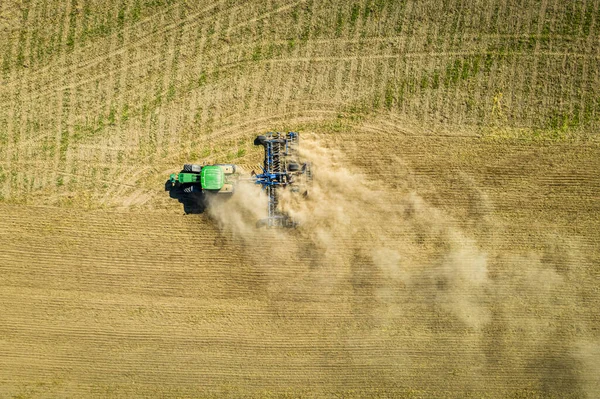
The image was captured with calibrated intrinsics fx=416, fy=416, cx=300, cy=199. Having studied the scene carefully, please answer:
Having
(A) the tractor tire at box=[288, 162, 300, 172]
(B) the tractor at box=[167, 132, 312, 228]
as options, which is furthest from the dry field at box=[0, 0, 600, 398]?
(A) the tractor tire at box=[288, 162, 300, 172]

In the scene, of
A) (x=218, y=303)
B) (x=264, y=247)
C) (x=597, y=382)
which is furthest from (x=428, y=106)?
(x=597, y=382)

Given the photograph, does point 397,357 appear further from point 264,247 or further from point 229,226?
point 229,226

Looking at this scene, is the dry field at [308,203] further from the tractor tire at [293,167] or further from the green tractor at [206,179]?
the tractor tire at [293,167]

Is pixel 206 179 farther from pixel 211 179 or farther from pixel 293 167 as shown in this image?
pixel 293 167

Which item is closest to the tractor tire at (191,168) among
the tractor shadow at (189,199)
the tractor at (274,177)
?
the tractor at (274,177)

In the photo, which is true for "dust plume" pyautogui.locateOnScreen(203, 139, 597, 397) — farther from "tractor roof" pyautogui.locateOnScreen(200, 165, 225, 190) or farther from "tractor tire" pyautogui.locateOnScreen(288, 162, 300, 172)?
"tractor roof" pyautogui.locateOnScreen(200, 165, 225, 190)

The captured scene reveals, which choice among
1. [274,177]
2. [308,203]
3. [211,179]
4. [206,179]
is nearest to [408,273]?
[308,203]
